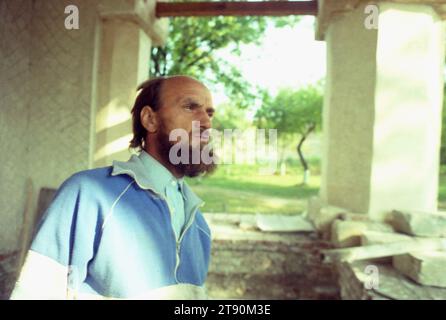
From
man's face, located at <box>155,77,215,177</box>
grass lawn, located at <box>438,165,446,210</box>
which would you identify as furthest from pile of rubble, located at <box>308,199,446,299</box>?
man's face, located at <box>155,77,215,177</box>

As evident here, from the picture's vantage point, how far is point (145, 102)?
1519mm

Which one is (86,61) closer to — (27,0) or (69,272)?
(27,0)

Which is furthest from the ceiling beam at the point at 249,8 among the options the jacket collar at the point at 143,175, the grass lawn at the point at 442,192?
the jacket collar at the point at 143,175

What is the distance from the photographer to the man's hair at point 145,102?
4.85ft

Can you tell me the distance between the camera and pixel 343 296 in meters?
3.41

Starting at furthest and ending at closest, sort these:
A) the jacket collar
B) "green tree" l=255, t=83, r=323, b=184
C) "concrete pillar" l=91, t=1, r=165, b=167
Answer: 1. "green tree" l=255, t=83, r=323, b=184
2. "concrete pillar" l=91, t=1, r=165, b=167
3. the jacket collar

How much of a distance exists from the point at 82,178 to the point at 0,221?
102 inches

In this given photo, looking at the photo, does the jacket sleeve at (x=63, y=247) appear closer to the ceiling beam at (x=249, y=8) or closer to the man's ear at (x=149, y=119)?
the man's ear at (x=149, y=119)

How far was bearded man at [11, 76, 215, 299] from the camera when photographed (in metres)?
1.07

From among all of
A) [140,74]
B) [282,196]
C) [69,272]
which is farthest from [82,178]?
[282,196]

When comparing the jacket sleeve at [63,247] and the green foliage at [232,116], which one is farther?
the green foliage at [232,116]

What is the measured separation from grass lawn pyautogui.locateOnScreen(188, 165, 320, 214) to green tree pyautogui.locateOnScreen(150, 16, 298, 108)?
7.83 ft

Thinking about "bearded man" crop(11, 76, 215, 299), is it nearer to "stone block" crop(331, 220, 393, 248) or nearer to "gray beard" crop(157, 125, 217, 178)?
"gray beard" crop(157, 125, 217, 178)

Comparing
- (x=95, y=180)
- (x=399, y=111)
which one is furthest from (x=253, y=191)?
(x=95, y=180)
